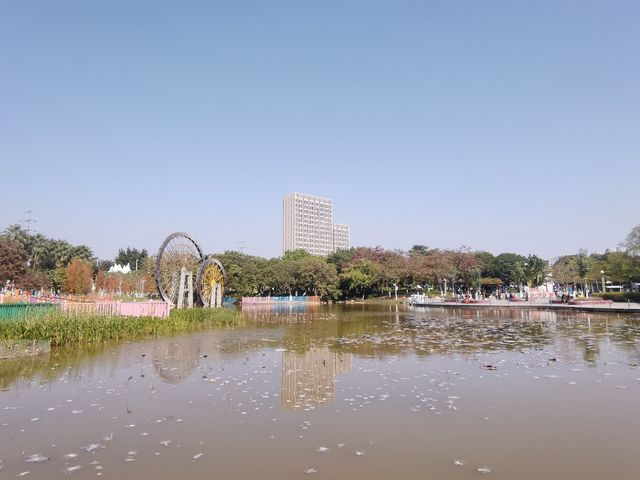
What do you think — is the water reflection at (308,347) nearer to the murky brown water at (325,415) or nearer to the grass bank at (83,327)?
the murky brown water at (325,415)

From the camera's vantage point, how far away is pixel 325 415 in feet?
26.6

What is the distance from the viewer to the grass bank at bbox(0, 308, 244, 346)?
1692 cm

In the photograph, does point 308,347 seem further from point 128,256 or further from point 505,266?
point 128,256

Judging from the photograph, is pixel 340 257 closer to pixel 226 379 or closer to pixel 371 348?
pixel 371 348

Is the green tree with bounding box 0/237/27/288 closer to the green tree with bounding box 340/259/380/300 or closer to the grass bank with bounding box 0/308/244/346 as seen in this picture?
the grass bank with bounding box 0/308/244/346

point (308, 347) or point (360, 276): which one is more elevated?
point (360, 276)

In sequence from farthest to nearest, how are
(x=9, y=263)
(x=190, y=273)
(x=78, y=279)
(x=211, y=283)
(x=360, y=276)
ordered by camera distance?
(x=360, y=276) < (x=78, y=279) < (x=9, y=263) < (x=211, y=283) < (x=190, y=273)

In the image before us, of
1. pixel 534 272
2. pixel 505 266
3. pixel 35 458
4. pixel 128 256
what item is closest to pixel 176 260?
pixel 35 458

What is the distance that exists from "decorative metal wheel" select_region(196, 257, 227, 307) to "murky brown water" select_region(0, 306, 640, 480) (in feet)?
84.0

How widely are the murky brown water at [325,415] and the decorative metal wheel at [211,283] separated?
25.6 m

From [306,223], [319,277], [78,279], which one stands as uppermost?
[306,223]

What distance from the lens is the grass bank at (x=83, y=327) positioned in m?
16.9

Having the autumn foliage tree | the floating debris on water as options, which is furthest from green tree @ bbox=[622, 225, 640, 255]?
the autumn foliage tree

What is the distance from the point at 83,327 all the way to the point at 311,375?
37.6ft
